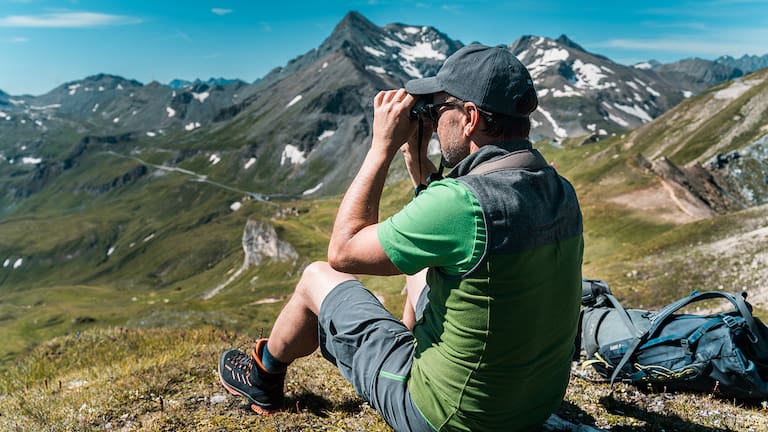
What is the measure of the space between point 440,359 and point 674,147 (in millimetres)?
76950

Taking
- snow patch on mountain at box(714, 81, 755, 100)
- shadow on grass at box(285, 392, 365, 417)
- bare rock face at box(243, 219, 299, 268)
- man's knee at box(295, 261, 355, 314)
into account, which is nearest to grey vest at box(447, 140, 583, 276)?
man's knee at box(295, 261, 355, 314)

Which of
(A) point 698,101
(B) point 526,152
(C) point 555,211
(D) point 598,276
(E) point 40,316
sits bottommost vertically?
(E) point 40,316

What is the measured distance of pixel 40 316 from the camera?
336 ft

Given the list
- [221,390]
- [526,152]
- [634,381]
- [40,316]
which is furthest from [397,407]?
[40,316]

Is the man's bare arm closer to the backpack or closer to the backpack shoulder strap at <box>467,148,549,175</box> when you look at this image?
the backpack shoulder strap at <box>467,148,549,175</box>

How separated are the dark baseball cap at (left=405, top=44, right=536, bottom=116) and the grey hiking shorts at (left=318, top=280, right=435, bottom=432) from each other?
2.40 metres

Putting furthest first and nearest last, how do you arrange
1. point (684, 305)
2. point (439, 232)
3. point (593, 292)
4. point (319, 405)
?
point (593, 292) → point (684, 305) → point (319, 405) → point (439, 232)

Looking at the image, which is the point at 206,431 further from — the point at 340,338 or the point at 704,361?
the point at 704,361

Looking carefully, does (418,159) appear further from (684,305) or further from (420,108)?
(684,305)

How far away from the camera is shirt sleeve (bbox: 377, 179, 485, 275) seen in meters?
3.85

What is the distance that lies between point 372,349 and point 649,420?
4189mm

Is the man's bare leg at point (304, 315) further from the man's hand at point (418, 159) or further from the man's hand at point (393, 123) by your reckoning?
the man's hand at point (393, 123)

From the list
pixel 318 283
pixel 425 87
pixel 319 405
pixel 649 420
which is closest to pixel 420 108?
pixel 425 87

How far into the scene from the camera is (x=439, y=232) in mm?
3914
